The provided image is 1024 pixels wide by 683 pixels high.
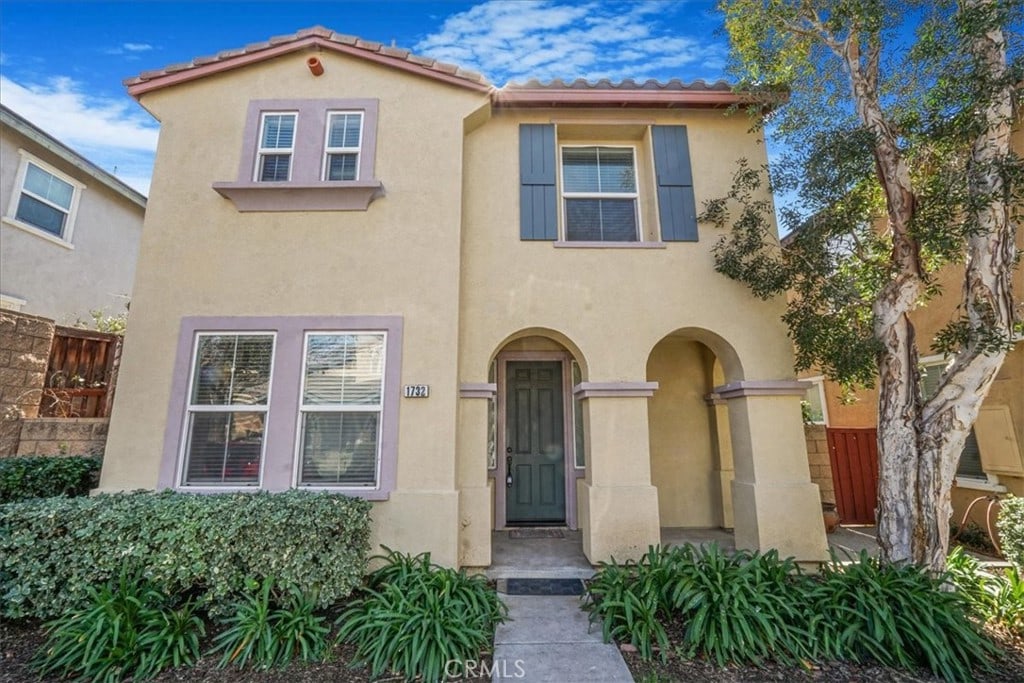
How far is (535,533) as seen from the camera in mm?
7465

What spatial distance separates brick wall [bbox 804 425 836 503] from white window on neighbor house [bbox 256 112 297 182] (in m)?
9.63

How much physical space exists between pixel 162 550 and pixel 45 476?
3.07 meters

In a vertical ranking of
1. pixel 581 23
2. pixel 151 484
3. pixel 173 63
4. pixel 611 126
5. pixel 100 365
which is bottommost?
pixel 151 484

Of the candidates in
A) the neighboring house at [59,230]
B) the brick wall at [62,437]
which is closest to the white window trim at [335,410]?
the brick wall at [62,437]

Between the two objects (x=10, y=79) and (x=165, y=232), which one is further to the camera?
(x=10, y=79)

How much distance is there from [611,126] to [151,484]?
840 centimetres

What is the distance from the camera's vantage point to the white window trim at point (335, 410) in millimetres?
5773

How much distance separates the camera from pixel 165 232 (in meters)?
6.41

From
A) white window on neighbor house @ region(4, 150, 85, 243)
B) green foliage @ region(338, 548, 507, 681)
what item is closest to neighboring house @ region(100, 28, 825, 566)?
green foliage @ region(338, 548, 507, 681)

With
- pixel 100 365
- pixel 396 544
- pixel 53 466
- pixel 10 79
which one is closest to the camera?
pixel 396 544

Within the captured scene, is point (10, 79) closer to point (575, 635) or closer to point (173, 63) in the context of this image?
point (173, 63)

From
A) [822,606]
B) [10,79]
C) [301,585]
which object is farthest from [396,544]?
[10,79]

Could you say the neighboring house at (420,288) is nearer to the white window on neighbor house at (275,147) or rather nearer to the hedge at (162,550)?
the white window on neighbor house at (275,147)

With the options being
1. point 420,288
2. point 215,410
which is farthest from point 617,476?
point 215,410
